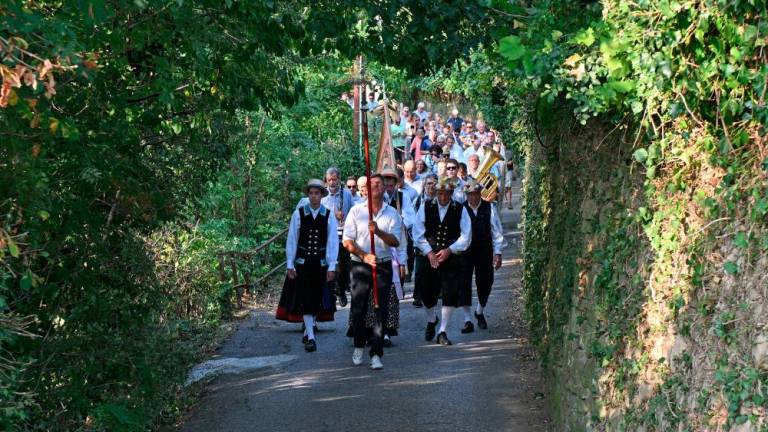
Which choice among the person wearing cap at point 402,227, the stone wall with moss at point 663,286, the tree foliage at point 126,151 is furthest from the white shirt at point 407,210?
the stone wall with moss at point 663,286

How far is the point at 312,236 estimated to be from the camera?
42.6 ft

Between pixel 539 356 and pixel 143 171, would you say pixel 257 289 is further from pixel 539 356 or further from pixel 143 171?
pixel 143 171

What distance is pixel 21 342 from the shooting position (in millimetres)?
6914

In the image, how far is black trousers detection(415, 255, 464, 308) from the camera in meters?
13.3

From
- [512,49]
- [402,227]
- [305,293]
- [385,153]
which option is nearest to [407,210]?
[385,153]

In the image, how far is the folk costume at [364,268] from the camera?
11914 millimetres

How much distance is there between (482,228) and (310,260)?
8.24 ft

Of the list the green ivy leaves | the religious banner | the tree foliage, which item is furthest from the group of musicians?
the green ivy leaves

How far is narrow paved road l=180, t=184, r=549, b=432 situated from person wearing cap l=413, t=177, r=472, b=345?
0.54 m

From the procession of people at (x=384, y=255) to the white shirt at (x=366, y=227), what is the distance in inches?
0.4

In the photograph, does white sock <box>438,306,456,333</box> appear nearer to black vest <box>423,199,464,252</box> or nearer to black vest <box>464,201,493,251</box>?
black vest <box>423,199,464,252</box>

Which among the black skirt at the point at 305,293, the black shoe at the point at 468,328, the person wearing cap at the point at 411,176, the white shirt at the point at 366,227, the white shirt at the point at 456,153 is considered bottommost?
the black shoe at the point at 468,328

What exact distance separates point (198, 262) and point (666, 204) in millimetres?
8348

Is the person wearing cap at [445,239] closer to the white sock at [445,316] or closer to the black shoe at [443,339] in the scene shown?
the white sock at [445,316]
